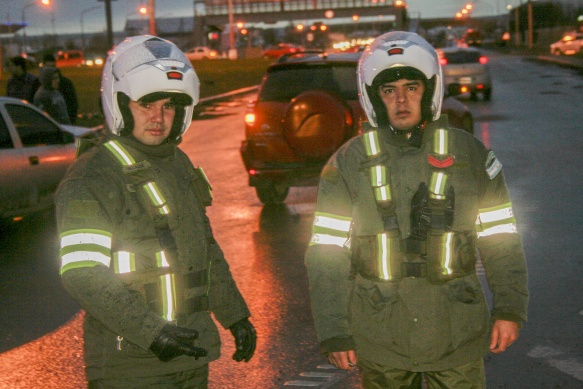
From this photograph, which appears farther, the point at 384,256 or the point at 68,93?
the point at 68,93

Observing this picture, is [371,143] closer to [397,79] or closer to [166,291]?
[397,79]

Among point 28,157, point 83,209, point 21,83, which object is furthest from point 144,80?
point 21,83

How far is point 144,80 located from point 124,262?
63 cm

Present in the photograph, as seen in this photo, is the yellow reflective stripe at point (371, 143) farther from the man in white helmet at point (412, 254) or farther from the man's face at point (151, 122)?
the man's face at point (151, 122)

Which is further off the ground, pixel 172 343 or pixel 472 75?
pixel 172 343

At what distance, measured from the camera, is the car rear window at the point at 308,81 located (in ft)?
35.8

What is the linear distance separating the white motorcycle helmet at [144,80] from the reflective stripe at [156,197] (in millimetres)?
262

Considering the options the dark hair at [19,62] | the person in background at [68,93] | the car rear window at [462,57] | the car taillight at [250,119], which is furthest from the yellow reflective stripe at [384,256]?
the car rear window at [462,57]

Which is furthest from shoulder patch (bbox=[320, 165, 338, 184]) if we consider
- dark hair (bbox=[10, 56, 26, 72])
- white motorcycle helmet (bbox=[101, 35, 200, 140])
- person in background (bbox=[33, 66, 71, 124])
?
dark hair (bbox=[10, 56, 26, 72])

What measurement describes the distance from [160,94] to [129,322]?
826mm

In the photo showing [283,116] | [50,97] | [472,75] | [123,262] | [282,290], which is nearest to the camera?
[123,262]

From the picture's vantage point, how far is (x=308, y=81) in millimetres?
11062

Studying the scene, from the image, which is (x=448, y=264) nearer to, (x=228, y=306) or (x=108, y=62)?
(x=228, y=306)

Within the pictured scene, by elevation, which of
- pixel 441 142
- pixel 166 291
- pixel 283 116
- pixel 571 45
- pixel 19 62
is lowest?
pixel 571 45
